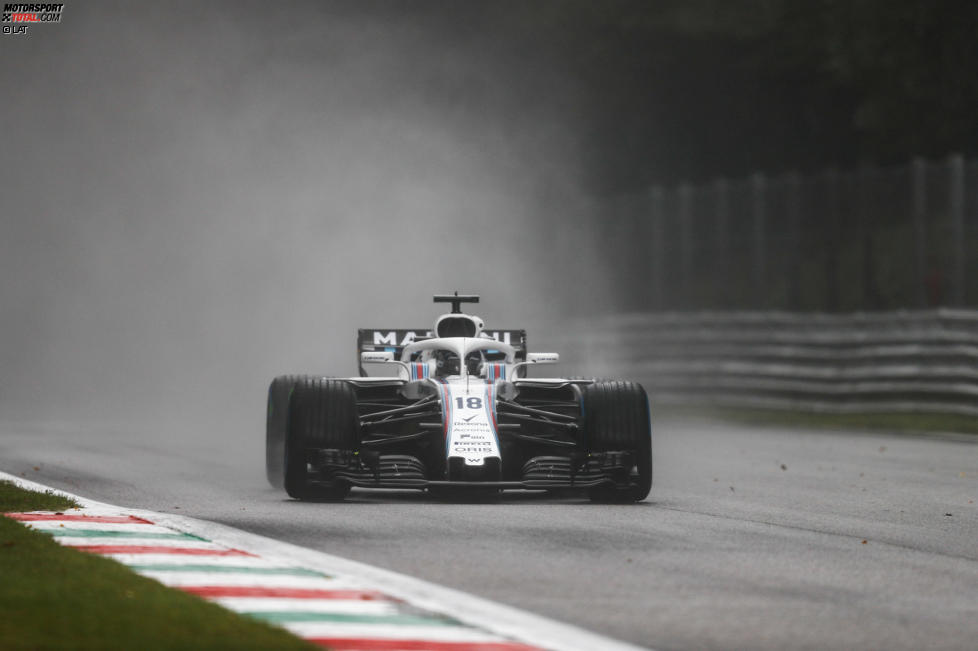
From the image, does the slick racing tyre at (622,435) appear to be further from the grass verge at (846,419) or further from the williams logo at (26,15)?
the williams logo at (26,15)

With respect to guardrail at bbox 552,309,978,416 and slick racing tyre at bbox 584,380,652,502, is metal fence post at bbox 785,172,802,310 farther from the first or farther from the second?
slick racing tyre at bbox 584,380,652,502

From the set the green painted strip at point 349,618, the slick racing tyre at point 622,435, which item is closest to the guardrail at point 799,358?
the slick racing tyre at point 622,435

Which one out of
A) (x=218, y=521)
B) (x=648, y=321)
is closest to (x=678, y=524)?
(x=218, y=521)

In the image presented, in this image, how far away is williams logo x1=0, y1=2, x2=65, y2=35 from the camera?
35875 millimetres

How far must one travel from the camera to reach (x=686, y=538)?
10.3m

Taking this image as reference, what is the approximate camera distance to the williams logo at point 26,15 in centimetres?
3588

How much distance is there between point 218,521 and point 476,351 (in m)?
4.33

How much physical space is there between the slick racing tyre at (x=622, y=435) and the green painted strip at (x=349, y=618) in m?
5.45

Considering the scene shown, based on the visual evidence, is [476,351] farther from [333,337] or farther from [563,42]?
[563,42]

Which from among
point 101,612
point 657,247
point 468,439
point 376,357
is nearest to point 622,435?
point 468,439

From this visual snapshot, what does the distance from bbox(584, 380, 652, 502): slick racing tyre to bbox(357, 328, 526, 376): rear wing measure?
7.99 feet

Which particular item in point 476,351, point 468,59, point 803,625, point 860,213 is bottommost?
point 803,625

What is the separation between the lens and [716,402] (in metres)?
28.3

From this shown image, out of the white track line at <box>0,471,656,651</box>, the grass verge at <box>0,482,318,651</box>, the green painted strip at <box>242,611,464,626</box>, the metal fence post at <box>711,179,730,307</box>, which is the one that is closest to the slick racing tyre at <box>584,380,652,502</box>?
→ the white track line at <box>0,471,656,651</box>
